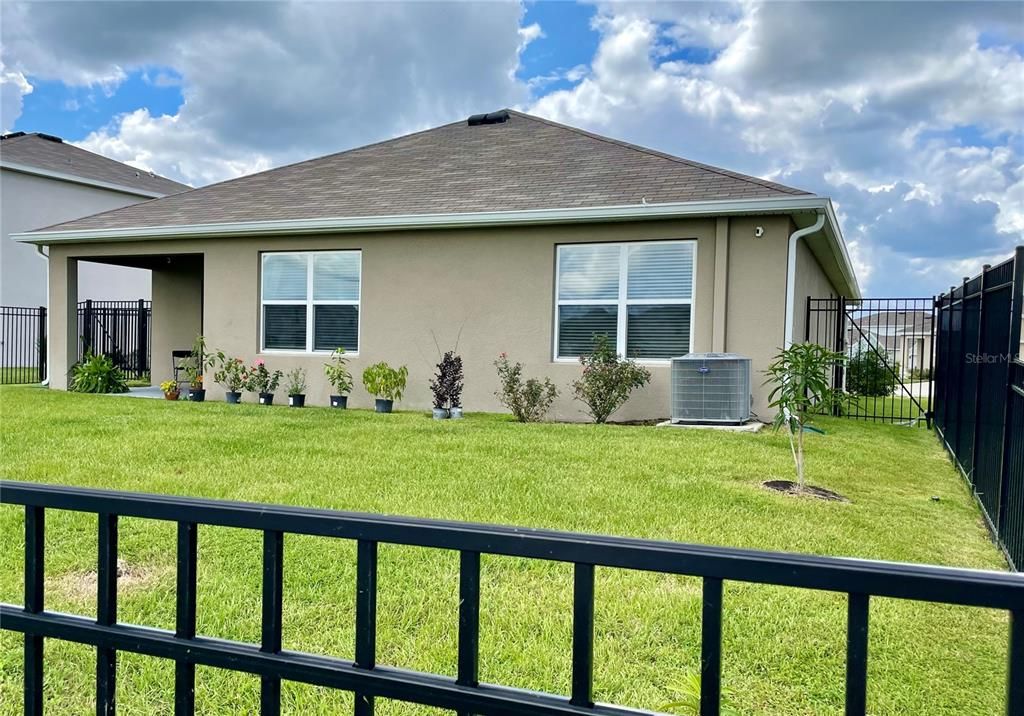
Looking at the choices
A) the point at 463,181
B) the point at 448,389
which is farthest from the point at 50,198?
the point at 448,389

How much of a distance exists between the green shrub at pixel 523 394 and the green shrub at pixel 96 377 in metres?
7.59

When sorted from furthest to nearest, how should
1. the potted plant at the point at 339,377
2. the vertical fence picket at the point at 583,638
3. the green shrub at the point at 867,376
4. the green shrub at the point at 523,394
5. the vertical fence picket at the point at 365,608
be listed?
the green shrub at the point at 867,376 → the potted plant at the point at 339,377 → the green shrub at the point at 523,394 → the vertical fence picket at the point at 365,608 → the vertical fence picket at the point at 583,638

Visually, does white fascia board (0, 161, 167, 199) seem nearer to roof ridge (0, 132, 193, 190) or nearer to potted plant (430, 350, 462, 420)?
roof ridge (0, 132, 193, 190)

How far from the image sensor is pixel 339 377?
37.9 ft

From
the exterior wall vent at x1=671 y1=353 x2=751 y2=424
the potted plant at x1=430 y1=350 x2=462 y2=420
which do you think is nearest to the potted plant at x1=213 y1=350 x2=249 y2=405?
the potted plant at x1=430 y1=350 x2=462 y2=420

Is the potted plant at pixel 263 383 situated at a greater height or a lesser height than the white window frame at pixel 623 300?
lesser

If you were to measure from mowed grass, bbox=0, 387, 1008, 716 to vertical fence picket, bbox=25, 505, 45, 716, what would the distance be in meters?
1.07

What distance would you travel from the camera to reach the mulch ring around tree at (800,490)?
5.53 meters

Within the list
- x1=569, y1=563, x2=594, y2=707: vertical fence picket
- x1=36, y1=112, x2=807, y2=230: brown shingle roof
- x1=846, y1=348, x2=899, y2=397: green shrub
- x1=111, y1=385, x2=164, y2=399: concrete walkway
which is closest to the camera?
x1=569, y1=563, x2=594, y2=707: vertical fence picket

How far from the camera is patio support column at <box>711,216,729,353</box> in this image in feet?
32.2

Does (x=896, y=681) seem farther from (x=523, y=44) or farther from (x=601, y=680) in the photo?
(x=523, y=44)

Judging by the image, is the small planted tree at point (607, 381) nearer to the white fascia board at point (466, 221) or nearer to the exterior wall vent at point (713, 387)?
the exterior wall vent at point (713, 387)
